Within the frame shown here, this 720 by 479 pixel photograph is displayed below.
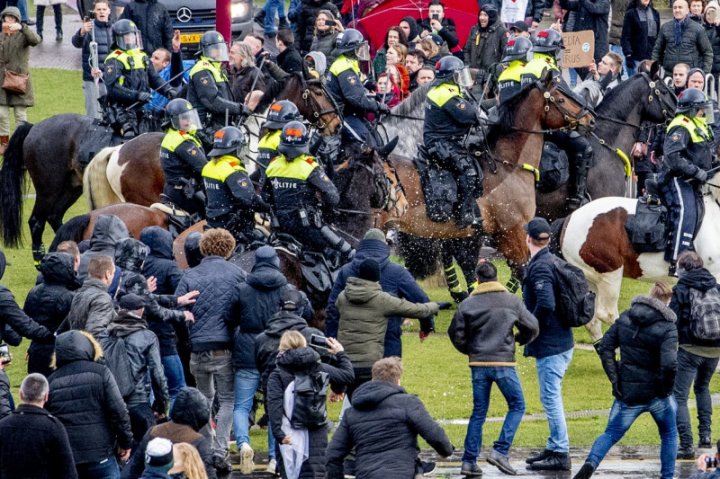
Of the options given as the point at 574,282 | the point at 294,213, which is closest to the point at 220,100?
the point at 294,213

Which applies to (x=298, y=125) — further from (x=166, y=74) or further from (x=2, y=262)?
(x=166, y=74)

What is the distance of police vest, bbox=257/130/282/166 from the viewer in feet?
63.3

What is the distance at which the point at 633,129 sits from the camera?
2341 centimetres

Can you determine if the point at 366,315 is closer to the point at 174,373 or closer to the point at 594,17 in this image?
the point at 174,373

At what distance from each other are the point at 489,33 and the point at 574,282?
12517 millimetres

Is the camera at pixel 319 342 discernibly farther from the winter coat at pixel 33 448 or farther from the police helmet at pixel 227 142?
the police helmet at pixel 227 142

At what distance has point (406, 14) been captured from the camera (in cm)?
2956

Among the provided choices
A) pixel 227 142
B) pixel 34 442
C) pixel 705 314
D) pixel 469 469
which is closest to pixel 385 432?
pixel 34 442

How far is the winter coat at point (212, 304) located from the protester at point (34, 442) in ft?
11.6

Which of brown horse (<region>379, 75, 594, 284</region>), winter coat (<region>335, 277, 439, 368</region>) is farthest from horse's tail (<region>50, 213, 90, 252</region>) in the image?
winter coat (<region>335, 277, 439, 368</region>)

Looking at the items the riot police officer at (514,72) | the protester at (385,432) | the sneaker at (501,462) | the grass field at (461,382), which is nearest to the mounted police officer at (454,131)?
the riot police officer at (514,72)

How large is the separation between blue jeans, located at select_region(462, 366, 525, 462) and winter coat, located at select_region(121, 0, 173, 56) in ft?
45.3

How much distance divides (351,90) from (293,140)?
4.07 m

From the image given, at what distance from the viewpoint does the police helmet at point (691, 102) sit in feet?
62.9
